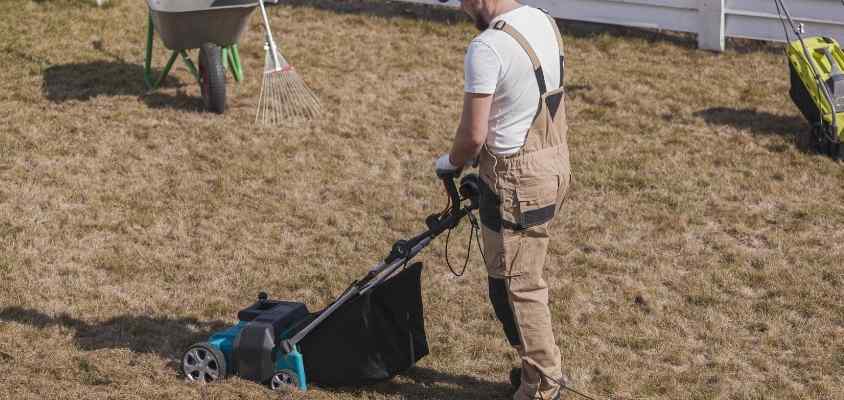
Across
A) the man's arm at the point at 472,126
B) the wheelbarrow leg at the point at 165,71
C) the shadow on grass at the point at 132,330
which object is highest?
the man's arm at the point at 472,126

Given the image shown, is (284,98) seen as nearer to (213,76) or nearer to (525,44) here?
(213,76)

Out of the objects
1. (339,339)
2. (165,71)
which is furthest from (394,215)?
(165,71)

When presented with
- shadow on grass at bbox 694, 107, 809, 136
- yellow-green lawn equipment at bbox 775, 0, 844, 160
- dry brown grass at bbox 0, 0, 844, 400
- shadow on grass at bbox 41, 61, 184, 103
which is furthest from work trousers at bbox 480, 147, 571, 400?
shadow on grass at bbox 41, 61, 184, 103

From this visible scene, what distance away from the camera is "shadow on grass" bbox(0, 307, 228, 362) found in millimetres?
6129

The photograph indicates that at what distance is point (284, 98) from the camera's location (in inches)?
384

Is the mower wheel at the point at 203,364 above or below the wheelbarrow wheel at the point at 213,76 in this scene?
below

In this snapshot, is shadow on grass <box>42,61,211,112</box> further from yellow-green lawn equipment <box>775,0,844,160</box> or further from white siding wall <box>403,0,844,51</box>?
yellow-green lawn equipment <box>775,0,844,160</box>

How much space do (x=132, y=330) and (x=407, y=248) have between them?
1.89m

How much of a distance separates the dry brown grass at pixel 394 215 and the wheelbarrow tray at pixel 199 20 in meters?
0.61

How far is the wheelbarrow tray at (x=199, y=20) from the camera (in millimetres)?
8773

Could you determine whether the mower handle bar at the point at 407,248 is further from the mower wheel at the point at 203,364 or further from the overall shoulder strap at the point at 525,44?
the overall shoulder strap at the point at 525,44

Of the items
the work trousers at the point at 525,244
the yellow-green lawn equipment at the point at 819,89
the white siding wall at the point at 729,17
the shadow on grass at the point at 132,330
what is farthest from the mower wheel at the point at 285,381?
the white siding wall at the point at 729,17

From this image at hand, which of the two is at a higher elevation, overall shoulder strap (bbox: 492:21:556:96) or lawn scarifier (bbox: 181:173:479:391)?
overall shoulder strap (bbox: 492:21:556:96)

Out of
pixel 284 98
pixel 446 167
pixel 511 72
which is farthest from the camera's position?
pixel 284 98
